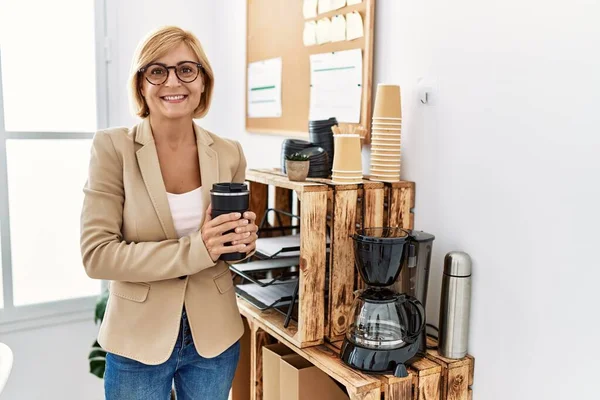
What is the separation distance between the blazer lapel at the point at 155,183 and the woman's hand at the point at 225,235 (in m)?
0.10

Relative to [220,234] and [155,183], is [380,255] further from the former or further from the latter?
[155,183]

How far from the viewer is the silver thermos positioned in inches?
57.1

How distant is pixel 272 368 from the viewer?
1.76 meters

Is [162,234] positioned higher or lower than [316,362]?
higher

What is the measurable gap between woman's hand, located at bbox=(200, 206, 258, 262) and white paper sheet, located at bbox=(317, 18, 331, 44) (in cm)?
92

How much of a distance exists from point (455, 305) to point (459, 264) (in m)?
0.11

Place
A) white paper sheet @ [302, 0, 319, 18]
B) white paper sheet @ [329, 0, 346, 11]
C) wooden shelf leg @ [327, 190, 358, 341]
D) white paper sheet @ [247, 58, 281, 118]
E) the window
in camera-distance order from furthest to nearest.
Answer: the window → white paper sheet @ [247, 58, 281, 118] → white paper sheet @ [302, 0, 319, 18] → white paper sheet @ [329, 0, 346, 11] → wooden shelf leg @ [327, 190, 358, 341]

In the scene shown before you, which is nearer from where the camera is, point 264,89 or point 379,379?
point 379,379

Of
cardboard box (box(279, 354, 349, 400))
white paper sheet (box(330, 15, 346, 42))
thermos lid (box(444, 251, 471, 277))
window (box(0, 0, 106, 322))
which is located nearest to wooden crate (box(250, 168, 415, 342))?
Answer: cardboard box (box(279, 354, 349, 400))

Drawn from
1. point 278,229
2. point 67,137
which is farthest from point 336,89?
point 67,137

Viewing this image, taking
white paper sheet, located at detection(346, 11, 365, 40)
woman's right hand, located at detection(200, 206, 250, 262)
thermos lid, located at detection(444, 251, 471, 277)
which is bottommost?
thermos lid, located at detection(444, 251, 471, 277)

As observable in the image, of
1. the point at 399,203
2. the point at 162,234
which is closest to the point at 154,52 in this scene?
the point at 162,234

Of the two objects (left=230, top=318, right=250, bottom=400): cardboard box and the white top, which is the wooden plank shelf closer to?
(left=230, top=318, right=250, bottom=400): cardboard box

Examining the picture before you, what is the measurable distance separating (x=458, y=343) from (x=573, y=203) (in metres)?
0.49
